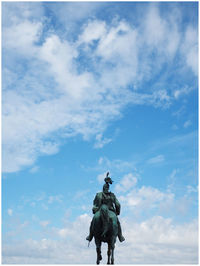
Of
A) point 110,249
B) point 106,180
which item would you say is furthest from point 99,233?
point 106,180

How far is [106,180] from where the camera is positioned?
84.9ft

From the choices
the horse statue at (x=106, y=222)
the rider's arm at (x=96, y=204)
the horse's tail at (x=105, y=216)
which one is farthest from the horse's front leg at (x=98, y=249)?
the rider's arm at (x=96, y=204)

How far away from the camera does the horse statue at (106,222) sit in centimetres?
2392

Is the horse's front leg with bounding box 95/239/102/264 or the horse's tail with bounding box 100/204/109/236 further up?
the horse's tail with bounding box 100/204/109/236

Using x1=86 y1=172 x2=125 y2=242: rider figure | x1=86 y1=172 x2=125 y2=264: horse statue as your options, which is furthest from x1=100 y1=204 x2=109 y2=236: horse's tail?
x1=86 y1=172 x2=125 y2=242: rider figure

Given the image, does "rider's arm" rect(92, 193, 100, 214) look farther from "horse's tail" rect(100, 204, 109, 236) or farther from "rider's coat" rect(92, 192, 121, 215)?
"horse's tail" rect(100, 204, 109, 236)

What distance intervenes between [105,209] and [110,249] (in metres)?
2.78

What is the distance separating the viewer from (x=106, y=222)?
78.2 ft

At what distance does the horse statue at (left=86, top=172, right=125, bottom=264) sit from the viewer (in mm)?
23922

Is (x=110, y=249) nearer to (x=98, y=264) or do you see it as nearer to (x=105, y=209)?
(x=98, y=264)

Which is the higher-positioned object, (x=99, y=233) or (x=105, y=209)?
(x=105, y=209)

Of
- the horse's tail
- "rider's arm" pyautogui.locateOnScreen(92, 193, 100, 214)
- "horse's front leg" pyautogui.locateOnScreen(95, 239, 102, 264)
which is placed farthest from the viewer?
"rider's arm" pyautogui.locateOnScreen(92, 193, 100, 214)

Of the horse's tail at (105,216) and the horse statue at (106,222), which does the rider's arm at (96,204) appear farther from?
the horse's tail at (105,216)

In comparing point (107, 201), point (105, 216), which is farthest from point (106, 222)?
point (107, 201)
